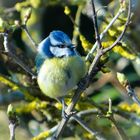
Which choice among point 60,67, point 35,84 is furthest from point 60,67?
point 35,84

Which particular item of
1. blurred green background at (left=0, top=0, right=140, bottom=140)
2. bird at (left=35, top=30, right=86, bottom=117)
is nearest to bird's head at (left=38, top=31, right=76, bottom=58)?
bird at (left=35, top=30, right=86, bottom=117)

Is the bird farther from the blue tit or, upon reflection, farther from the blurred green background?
the blurred green background

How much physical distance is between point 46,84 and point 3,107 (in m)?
1.13

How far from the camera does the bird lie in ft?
8.41

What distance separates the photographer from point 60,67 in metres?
2.59

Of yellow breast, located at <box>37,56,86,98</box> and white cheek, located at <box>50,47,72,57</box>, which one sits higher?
white cheek, located at <box>50,47,72,57</box>

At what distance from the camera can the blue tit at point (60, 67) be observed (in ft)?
8.41

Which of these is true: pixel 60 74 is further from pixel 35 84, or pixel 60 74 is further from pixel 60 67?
pixel 35 84

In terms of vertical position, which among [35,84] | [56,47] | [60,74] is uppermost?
[56,47]

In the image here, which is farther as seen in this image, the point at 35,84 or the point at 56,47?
the point at 35,84

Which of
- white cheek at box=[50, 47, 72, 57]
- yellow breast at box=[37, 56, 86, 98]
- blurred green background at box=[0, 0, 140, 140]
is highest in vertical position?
white cheek at box=[50, 47, 72, 57]

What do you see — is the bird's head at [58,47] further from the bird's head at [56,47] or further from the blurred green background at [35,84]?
the blurred green background at [35,84]

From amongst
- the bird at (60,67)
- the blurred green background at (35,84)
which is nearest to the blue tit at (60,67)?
the bird at (60,67)

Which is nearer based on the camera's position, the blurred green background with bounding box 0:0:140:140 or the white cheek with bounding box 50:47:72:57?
the white cheek with bounding box 50:47:72:57
